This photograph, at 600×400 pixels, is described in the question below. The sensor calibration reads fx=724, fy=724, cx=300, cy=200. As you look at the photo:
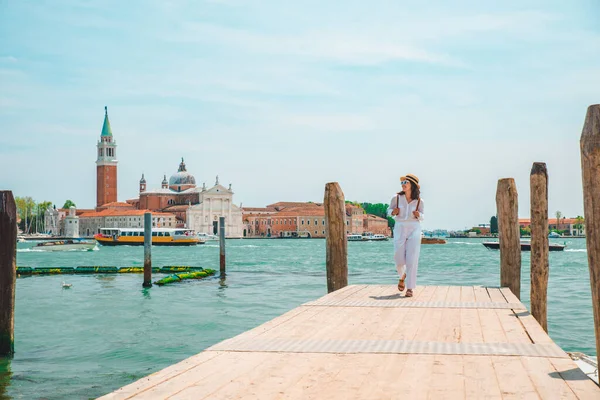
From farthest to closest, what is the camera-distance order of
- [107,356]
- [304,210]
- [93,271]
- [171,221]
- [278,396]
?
[304,210] < [171,221] < [93,271] < [107,356] < [278,396]

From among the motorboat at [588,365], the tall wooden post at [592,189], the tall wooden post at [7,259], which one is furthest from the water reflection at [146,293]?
the tall wooden post at [592,189]

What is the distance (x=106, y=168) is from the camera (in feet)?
413

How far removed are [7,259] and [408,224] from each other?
452 centimetres

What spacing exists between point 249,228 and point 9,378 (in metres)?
122

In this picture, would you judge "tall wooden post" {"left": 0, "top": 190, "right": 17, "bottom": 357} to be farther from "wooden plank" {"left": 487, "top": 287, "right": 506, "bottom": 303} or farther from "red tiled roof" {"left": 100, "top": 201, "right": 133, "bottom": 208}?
"red tiled roof" {"left": 100, "top": 201, "right": 133, "bottom": 208}

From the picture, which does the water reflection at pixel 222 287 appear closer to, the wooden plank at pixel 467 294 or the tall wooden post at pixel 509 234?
the tall wooden post at pixel 509 234

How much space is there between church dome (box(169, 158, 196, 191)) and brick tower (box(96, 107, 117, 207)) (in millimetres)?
10152

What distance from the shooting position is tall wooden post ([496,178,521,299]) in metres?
8.89

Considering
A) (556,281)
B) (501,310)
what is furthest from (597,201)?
(556,281)

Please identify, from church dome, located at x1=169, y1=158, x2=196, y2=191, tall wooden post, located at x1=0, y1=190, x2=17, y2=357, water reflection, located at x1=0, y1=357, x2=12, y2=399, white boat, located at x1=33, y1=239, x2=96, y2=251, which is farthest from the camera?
church dome, located at x1=169, y1=158, x2=196, y2=191

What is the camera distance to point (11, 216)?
27.4 feet

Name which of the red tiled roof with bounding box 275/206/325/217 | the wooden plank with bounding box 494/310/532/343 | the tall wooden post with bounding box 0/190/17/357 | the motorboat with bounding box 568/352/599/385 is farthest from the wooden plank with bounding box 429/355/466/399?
the red tiled roof with bounding box 275/206/325/217

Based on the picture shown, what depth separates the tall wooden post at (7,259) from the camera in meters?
8.22

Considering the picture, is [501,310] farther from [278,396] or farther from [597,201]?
[278,396]
